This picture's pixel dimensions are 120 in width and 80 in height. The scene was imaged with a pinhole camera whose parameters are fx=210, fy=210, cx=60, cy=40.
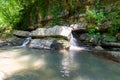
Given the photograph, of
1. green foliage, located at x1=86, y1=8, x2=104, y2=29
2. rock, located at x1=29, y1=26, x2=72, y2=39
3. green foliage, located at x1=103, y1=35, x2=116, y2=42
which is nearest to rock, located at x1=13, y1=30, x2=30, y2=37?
rock, located at x1=29, y1=26, x2=72, y2=39

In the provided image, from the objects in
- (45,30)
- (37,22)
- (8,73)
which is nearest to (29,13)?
(37,22)

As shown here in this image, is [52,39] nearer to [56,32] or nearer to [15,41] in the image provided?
[56,32]

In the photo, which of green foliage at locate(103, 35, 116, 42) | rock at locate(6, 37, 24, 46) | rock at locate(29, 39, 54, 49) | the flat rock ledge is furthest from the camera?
rock at locate(6, 37, 24, 46)

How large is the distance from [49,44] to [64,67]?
10.8 ft

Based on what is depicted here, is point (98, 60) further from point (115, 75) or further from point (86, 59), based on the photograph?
point (115, 75)

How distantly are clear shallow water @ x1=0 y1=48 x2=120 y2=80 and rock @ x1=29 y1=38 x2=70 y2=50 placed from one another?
94 centimetres

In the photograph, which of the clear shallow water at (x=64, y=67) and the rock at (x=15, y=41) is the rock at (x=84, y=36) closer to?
the clear shallow water at (x=64, y=67)

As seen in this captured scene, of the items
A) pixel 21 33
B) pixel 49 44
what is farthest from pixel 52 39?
pixel 21 33

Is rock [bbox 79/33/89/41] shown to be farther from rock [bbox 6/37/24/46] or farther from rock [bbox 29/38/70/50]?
rock [bbox 6/37/24/46]

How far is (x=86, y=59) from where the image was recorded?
771 centimetres

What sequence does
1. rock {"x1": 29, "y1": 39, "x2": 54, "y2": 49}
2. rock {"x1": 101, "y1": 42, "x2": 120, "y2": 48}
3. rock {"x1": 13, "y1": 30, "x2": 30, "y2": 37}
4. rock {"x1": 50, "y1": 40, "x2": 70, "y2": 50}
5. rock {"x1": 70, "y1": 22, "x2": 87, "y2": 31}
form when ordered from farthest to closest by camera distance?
rock {"x1": 13, "y1": 30, "x2": 30, "y2": 37}, rock {"x1": 70, "y1": 22, "x2": 87, "y2": 31}, rock {"x1": 29, "y1": 39, "x2": 54, "y2": 49}, rock {"x1": 50, "y1": 40, "x2": 70, "y2": 50}, rock {"x1": 101, "y1": 42, "x2": 120, "y2": 48}

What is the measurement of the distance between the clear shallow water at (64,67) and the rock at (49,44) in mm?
937

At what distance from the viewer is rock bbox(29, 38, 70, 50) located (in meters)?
9.41

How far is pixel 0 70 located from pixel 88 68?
2.65 meters
